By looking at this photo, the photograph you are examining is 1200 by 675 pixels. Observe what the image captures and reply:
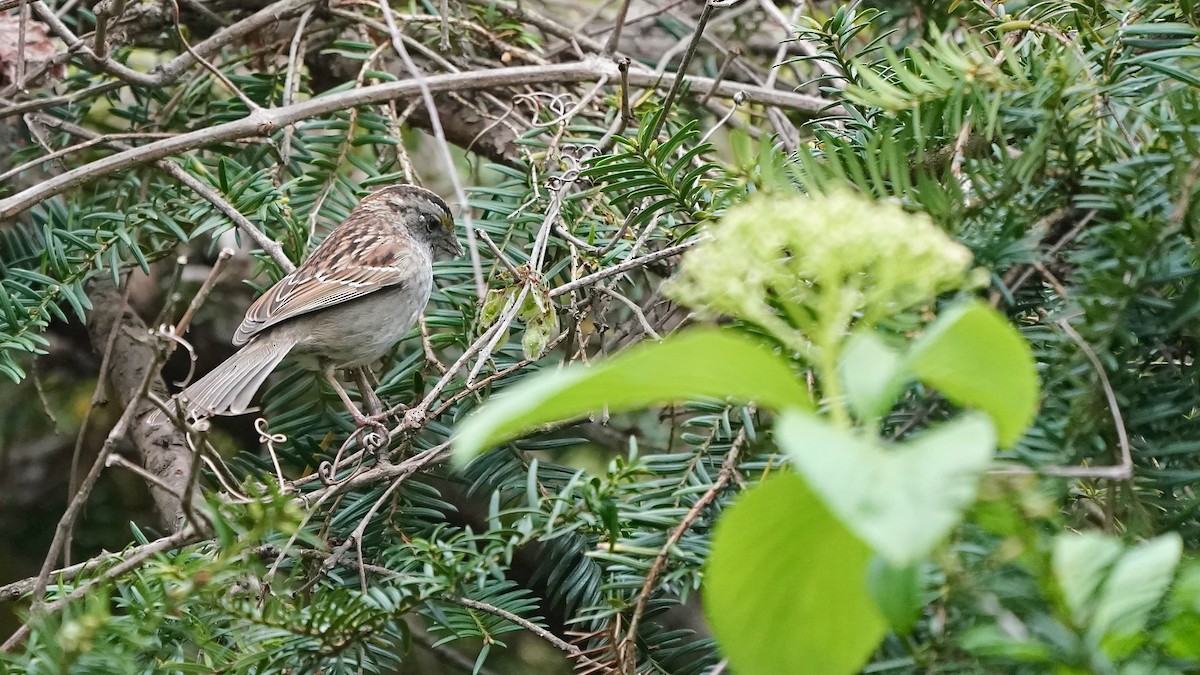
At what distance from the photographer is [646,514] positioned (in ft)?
3.69

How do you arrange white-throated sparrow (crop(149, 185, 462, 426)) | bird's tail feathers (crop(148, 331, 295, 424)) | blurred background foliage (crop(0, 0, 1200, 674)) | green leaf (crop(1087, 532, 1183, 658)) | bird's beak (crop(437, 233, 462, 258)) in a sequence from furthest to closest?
bird's beak (crop(437, 233, 462, 258))
white-throated sparrow (crop(149, 185, 462, 426))
bird's tail feathers (crop(148, 331, 295, 424))
blurred background foliage (crop(0, 0, 1200, 674))
green leaf (crop(1087, 532, 1183, 658))

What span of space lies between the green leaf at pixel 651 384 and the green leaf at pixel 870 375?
37 millimetres

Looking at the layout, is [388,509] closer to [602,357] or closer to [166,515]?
[602,357]

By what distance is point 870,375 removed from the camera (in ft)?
1.96

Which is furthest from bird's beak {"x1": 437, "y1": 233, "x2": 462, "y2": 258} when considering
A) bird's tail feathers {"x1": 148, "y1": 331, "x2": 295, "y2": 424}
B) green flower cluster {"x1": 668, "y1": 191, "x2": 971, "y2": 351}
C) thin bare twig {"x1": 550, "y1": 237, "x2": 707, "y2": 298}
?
green flower cluster {"x1": 668, "y1": 191, "x2": 971, "y2": 351}

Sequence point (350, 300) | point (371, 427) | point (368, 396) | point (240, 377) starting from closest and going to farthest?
point (371, 427), point (368, 396), point (240, 377), point (350, 300)

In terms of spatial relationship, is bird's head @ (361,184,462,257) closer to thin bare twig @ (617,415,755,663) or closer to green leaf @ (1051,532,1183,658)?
thin bare twig @ (617,415,755,663)

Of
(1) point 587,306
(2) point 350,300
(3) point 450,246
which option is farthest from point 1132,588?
(3) point 450,246

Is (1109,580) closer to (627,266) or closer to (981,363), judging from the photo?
(981,363)

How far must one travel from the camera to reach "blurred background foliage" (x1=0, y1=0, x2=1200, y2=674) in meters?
0.94

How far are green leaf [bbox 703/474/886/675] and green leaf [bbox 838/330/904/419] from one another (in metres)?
0.07

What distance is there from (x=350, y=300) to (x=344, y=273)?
10 cm

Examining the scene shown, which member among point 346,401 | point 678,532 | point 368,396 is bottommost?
point 368,396

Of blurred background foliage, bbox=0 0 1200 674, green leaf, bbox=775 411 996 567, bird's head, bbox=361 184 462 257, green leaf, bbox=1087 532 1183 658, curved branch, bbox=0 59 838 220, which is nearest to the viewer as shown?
green leaf, bbox=775 411 996 567
